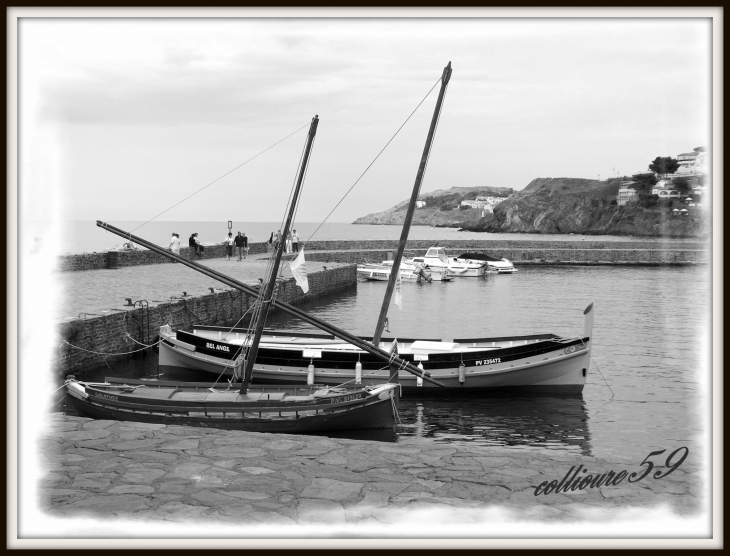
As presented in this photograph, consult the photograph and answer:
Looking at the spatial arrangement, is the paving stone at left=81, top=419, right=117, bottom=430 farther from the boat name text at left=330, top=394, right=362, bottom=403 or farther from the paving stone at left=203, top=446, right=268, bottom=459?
the boat name text at left=330, top=394, right=362, bottom=403

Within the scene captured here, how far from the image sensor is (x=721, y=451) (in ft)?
21.1

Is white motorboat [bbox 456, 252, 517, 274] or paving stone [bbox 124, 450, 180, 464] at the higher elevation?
white motorboat [bbox 456, 252, 517, 274]

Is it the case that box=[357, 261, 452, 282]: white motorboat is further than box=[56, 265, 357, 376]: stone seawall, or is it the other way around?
box=[357, 261, 452, 282]: white motorboat

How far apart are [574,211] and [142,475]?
16700cm

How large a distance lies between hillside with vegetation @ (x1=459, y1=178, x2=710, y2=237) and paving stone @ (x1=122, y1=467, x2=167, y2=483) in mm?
129156

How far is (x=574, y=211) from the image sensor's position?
546 feet

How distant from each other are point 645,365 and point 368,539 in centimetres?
2188

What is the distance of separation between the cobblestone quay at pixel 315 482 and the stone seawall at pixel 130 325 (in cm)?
1146

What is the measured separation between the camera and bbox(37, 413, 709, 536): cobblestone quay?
22.9 feet

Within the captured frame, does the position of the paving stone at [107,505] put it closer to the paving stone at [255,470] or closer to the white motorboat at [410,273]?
the paving stone at [255,470]

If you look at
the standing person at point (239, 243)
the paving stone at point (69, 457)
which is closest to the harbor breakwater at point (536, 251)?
the standing person at point (239, 243)

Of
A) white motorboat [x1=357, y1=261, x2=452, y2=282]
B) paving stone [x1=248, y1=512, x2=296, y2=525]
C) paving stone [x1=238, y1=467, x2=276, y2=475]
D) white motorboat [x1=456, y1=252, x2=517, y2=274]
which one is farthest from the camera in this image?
white motorboat [x1=456, y1=252, x2=517, y2=274]

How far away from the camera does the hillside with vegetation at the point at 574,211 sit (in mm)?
143000

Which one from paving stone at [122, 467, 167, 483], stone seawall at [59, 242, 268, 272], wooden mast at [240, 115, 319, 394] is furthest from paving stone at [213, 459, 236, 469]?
stone seawall at [59, 242, 268, 272]
